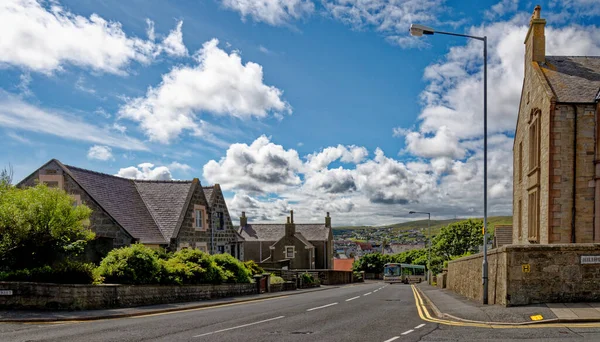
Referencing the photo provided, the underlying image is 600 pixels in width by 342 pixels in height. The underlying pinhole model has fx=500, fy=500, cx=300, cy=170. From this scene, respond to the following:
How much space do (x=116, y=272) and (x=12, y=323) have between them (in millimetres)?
5555

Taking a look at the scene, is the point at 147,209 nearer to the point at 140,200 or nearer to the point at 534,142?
the point at 140,200

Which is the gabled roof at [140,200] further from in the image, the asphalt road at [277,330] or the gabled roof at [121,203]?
the asphalt road at [277,330]

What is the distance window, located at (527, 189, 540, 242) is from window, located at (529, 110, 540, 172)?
149cm

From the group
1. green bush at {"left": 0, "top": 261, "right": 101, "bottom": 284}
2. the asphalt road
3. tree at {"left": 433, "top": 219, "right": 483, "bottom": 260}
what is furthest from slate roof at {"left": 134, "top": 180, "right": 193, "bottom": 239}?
tree at {"left": 433, "top": 219, "right": 483, "bottom": 260}

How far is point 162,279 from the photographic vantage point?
22.5 m

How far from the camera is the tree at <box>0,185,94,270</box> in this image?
19672mm

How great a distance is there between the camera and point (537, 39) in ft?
88.5

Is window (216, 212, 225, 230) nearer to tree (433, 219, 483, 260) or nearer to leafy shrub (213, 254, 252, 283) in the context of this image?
leafy shrub (213, 254, 252, 283)

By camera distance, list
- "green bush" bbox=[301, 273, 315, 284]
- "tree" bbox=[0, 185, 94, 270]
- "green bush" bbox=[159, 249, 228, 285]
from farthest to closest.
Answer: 1. "green bush" bbox=[301, 273, 315, 284]
2. "green bush" bbox=[159, 249, 228, 285]
3. "tree" bbox=[0, 185, 94, 270]

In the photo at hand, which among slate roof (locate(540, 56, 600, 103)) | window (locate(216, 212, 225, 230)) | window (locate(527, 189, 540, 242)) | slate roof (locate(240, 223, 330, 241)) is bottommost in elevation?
slate roof (locate(240, 223, 330, 241))

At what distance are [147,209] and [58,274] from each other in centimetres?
1517

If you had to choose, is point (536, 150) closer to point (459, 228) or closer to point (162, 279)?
point (162, 279)

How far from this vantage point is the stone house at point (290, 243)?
70500 millimetres

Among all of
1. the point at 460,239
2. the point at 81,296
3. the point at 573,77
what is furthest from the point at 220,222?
the point at 460,239
